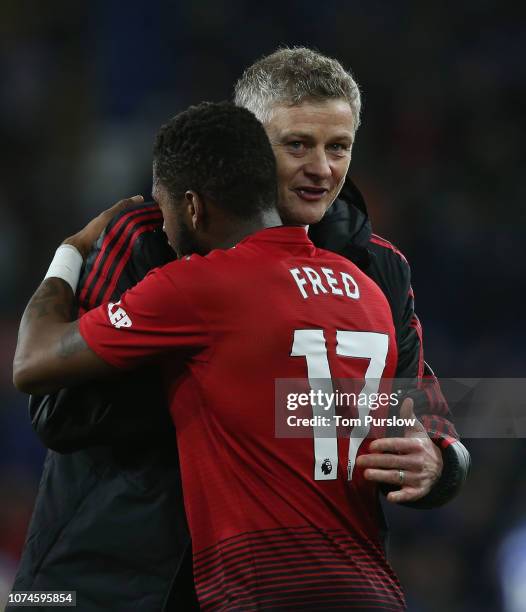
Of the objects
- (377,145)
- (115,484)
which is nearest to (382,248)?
(115,484)

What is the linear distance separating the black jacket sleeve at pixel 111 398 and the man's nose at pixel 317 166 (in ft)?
1.31

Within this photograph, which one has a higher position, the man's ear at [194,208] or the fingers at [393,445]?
the man's ear at [194,208]

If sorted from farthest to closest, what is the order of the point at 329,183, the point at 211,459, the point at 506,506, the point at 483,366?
the point at 483,366 < the point at 506,506 < the point at 329,183 < the point at 211,459

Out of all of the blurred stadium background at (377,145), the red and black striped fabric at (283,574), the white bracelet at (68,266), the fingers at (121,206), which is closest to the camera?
the red and black striped fabric at (283,574)

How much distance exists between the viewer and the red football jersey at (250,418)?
6.74ft

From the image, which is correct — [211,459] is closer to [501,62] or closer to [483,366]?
[483,366]

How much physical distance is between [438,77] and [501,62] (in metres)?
0.48

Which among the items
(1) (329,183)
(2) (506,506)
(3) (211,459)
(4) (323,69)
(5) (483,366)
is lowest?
(2) (506,506)

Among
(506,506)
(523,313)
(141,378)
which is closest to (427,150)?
(523,313)

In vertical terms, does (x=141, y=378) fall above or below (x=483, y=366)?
above

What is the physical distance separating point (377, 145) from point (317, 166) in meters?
4.95

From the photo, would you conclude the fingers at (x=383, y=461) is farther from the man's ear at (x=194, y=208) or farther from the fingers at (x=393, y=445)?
the man's ear at (x=194, y=208)

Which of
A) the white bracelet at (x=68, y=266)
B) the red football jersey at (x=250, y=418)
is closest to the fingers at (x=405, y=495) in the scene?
the red football jersey at (x=250, y=418)

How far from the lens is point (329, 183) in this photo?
2.53 m
